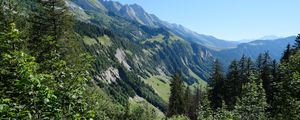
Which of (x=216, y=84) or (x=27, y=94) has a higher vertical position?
(x=27, y=94)

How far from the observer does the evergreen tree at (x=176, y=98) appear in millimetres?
104088

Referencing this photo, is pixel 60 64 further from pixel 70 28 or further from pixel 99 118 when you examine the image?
pixel 99 118

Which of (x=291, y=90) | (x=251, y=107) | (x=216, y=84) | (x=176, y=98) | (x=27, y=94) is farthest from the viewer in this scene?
(x=176, y=98)

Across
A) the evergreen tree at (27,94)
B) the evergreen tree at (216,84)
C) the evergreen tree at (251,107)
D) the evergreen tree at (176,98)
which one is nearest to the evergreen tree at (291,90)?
the evergreen tree at (251,107)

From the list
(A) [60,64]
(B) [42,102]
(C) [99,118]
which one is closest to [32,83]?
(B) [42,102]

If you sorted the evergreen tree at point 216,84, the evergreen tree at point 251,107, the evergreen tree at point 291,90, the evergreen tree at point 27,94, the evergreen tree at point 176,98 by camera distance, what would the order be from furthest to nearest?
the evergreen tree at point 176,98 → the evergreen tree at point 216,84 → the evergreen tree at point 251,107 → the evergreen tree at point 291,90 → the evergreen tree at point 27,94

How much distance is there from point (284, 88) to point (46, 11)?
2494 centimetres

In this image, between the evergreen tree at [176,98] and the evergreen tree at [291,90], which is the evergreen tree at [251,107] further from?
the evergreen tree at [176,98]

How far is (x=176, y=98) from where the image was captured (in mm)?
104125

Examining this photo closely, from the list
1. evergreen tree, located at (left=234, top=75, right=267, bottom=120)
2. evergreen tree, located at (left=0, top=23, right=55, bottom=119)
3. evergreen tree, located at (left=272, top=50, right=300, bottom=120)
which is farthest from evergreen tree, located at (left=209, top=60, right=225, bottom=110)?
evergreen tree, located at (left=0, top=23, right=55, bottom=119)

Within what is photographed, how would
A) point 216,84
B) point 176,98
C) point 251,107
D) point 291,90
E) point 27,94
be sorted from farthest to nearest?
point 176,98 < point 216,84 < point 251,107 < point 291,90 < point 27,94

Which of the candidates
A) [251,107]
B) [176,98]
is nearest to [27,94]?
[251,107]

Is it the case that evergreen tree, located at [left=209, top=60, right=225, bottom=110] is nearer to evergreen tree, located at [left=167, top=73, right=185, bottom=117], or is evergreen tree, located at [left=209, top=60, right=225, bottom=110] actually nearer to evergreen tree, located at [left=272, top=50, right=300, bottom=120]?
evergreen tree, located at [left=167, top=73, right=185, bottom=117]

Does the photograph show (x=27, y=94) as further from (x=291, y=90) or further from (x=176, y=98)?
(x=176, y=98)
